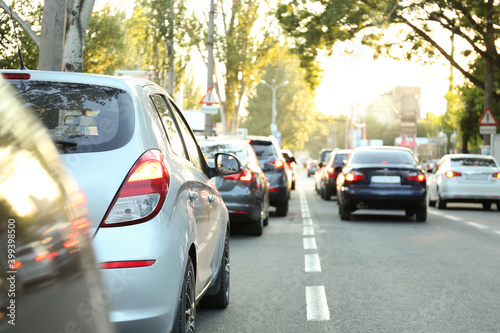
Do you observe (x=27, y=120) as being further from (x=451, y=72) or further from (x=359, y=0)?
(x=451, y=72)

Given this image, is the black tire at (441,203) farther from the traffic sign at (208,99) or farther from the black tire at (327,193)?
the traffic sign at (208,99)

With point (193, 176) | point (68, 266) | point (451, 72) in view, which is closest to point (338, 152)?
point (451, 72)

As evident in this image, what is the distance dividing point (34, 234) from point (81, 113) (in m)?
1.54

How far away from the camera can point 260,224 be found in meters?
13.3

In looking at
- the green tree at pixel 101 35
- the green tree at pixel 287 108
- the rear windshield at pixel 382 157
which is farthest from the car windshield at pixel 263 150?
the green tree at pixel 287 108

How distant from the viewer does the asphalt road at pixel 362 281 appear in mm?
6223

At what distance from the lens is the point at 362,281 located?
325 inches

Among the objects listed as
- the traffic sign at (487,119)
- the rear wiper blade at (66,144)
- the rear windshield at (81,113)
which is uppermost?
the traffic sign at (487,119)

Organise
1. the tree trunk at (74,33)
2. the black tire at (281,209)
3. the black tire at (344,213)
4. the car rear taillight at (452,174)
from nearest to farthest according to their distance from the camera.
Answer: the tree trunk at (74,33) < the black tire at (344,213) < the black tire at (281,209) < the car rear taillight at (452,174)

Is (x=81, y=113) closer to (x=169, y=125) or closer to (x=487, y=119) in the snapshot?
(x=169, y=125)

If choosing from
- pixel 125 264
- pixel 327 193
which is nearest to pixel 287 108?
pixel 327 193

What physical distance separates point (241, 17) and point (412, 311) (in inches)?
1388

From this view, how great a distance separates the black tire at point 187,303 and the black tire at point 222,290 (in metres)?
1.56


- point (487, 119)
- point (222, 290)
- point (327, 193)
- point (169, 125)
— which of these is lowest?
point (327, 193)
